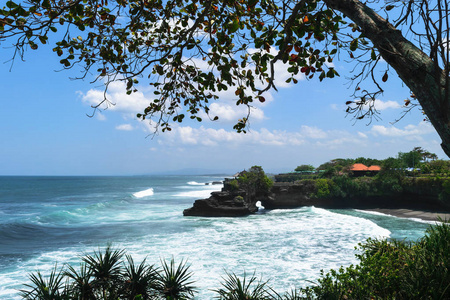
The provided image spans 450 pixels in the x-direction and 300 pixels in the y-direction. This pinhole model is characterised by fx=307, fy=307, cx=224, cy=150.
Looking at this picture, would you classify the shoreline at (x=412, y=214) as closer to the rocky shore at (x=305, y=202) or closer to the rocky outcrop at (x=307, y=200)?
the rocky shore at (x=305, y=202)

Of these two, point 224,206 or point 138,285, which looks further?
point 224,206

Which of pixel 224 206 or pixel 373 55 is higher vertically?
pixel 373 55

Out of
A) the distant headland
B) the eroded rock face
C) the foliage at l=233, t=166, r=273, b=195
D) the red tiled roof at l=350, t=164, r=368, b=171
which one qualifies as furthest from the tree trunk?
the red tiled roof at l=350, t=164, r=368, b=171

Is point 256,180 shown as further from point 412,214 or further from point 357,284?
point 357,284

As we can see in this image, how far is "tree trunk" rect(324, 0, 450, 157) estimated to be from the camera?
3221 mm

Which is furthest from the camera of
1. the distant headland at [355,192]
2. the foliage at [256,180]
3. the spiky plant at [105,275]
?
the foliage at [256,180]

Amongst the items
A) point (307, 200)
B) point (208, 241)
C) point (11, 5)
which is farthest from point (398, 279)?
point (307, 200)

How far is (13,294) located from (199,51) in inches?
625

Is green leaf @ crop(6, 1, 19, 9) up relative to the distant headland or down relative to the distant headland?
up

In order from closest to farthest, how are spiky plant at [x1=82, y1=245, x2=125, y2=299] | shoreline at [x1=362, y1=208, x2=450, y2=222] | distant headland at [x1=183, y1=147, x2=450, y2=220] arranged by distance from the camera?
1. spiky plant at [x1=82, y1=245, x2=125, y2=299]
2. shoreline at [x1=362, y1=208, x2=450, y2=222]
3. distant headland at [x1=183, y1=147, x2=450, y2=220]

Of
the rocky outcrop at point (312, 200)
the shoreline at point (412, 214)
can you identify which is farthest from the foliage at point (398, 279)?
the rocky outcrop at point (312, 200)

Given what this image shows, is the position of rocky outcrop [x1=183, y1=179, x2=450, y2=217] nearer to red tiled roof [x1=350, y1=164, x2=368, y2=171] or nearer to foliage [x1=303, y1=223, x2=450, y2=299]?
red tiled roof [x1=350, y1=164, x2=368, y2=171]

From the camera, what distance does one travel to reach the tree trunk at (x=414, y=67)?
3221mm

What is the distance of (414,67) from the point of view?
11.0 feet
